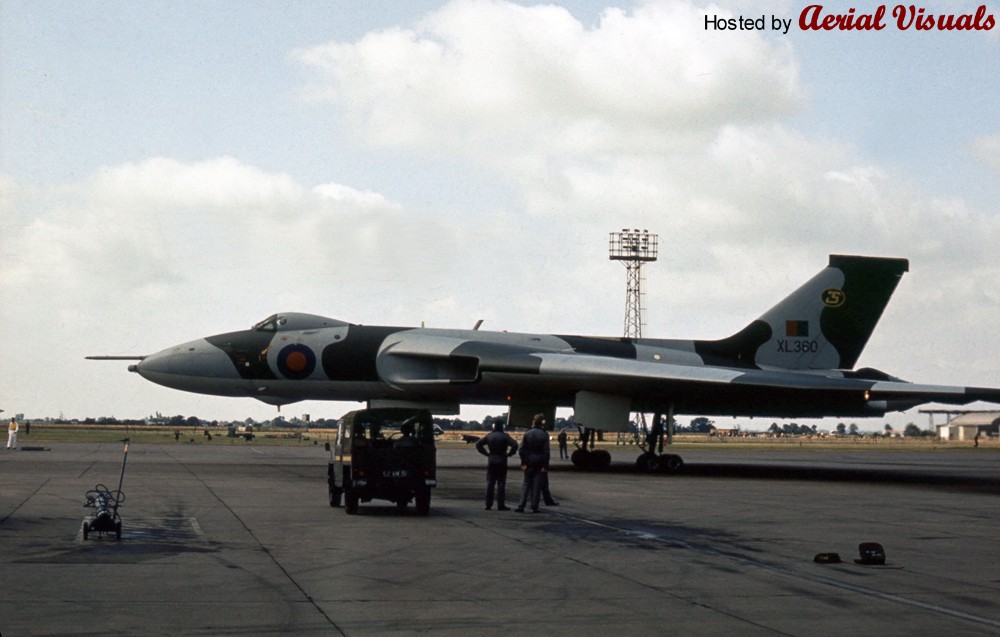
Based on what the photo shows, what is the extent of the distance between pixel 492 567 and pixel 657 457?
821 inches

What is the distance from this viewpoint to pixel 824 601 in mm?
9711

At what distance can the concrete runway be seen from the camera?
8.55 metres

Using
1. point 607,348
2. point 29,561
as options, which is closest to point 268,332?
point 607,348

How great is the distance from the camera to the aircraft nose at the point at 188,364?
31922mm

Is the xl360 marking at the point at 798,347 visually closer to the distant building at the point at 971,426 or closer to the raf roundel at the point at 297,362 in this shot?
the raf roundel at the point at 297,362

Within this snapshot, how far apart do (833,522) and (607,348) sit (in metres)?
16.1

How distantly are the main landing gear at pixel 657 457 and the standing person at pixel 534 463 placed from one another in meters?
12.8

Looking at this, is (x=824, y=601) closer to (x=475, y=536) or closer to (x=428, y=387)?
(x=475, y=536)

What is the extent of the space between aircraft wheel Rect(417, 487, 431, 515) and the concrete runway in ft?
1.21

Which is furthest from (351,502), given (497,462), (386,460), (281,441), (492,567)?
(281,441)

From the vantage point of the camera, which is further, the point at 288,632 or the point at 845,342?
the point at 845,342

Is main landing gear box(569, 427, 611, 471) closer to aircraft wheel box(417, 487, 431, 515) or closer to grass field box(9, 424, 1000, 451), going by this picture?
aircraft wheel box(417, 487, 431, 515)

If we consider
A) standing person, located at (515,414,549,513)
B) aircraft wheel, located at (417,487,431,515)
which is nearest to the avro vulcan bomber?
standing person, located at (515,414,549,513)

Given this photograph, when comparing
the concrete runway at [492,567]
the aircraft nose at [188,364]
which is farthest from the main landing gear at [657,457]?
the aircraft nose at [188,364]
